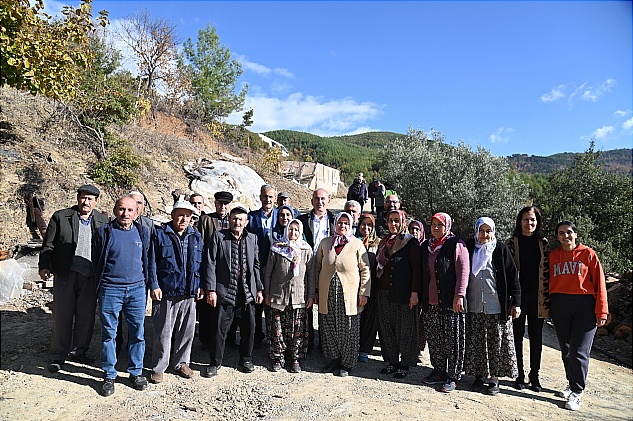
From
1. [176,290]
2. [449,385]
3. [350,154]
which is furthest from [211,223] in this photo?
[350,154]

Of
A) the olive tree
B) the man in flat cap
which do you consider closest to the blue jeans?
the man in flat cap

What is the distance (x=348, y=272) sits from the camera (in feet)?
15.1

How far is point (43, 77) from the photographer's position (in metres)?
6.02

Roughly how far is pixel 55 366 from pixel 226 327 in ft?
5.91

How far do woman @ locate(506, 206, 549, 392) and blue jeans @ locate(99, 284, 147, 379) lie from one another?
397 cm

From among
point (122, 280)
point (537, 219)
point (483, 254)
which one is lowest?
point (122, 280)

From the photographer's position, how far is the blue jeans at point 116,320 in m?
4.12

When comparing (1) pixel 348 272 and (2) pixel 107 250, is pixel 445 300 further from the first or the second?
(2) pixel 107 250

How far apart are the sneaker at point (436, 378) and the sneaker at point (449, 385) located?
3.3 inches

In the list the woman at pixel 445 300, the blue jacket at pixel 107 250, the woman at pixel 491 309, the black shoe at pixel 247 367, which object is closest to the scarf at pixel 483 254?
the woman at pixel 491 309

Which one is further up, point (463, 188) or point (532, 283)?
point (463, 188)

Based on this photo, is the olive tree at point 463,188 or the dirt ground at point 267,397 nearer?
the dirt ground at point 267,397

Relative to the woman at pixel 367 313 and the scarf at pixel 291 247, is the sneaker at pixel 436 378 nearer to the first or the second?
the woman at pixel 367 313

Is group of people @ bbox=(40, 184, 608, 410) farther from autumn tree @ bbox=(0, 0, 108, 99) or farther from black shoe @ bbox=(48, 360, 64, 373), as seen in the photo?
autumn tree @ bbox=(0, 0, 108, 99)
